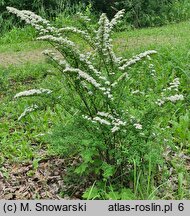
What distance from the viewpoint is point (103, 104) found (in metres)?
3.62

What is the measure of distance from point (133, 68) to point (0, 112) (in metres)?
2.01

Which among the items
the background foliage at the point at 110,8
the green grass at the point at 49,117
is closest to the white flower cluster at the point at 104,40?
the green grass at the point at 49,117

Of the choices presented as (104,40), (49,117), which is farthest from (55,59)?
(49,117)

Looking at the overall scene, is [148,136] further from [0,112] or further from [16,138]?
[0,112]

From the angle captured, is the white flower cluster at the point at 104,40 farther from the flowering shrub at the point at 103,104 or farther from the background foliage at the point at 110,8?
the background foliage at the point at 110,8

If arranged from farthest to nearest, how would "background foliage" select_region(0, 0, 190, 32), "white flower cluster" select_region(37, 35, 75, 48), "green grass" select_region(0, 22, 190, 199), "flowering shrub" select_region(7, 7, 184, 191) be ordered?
"background foliage" select_region(0, 0, 190, 32)
"green grass" select_region(0, 22, 190, 199)
"flowering shrub" select_region(7, 7, 184, 191)
"white flower cluster" select_region(37, 35, 75, 48)

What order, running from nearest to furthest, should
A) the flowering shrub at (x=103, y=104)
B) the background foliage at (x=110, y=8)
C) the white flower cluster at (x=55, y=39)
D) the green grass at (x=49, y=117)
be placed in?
the white flower cluster at (x=55, y=39) → the flowering shrub at (x=103, y=104) → the green grass at (x=49, y=117) → the background foliage at (x=110, y=8)

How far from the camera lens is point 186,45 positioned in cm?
691

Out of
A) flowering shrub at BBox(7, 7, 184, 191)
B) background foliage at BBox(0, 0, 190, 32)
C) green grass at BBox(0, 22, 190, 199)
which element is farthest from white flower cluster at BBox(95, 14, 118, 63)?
background foliage at BBox(0, 0, 190, 32)

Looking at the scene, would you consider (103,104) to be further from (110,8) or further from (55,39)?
(110,8)

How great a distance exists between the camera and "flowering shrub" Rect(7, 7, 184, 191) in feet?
11.1

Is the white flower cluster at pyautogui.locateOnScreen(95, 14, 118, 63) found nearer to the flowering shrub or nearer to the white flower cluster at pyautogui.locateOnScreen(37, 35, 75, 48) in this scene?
the flowering shrub

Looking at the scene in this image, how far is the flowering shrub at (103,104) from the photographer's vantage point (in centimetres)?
337

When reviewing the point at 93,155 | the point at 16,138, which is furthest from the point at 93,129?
the point at 16,138
